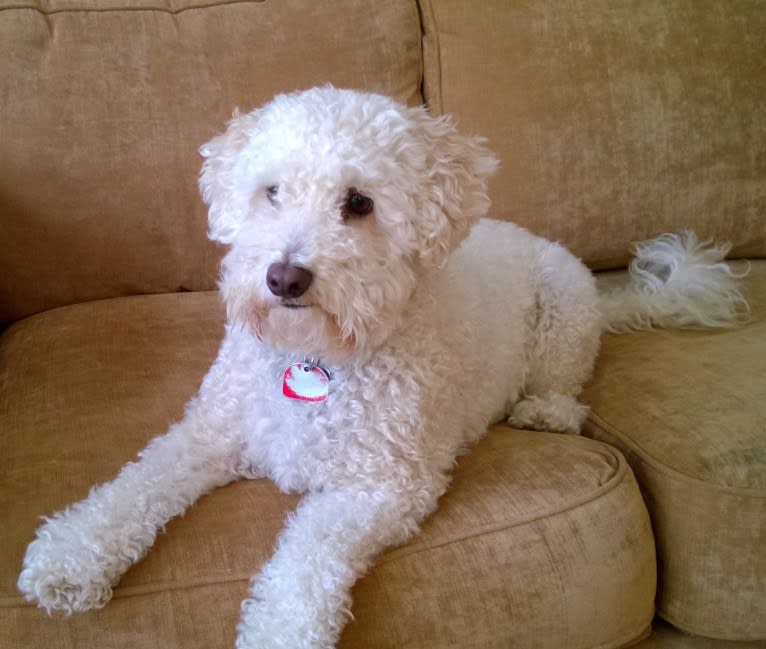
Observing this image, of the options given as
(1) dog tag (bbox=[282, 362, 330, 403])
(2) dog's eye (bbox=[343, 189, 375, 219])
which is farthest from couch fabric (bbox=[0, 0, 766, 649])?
(2) dog's eye (bbox=[343, 189, 375, 219])

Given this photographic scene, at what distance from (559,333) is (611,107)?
0.78 m

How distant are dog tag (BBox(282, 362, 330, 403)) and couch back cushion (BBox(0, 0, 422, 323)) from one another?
784 millimetres

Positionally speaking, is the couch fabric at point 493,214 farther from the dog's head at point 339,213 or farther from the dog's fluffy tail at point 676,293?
the dog's head at point 339,213

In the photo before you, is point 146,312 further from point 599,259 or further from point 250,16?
point 599,259

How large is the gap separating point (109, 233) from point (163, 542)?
3.37 ft

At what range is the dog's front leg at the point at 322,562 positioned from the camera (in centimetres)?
108

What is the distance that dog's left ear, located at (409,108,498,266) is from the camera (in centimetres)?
126

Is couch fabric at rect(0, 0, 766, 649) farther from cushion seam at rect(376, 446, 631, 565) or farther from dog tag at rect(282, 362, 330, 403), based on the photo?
dog tag at rect(282, 362, 330, 403)

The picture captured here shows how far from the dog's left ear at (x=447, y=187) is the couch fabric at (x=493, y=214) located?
0.46 metres

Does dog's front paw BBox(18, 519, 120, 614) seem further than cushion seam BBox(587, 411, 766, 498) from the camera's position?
No

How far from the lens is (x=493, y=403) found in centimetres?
166

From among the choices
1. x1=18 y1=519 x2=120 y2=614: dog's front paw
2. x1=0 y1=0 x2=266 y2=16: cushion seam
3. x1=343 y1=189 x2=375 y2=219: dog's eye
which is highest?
x1=0 y1=0 x2=266 y2=16: cushion seam

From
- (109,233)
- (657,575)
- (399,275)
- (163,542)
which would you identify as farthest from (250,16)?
(657,575)

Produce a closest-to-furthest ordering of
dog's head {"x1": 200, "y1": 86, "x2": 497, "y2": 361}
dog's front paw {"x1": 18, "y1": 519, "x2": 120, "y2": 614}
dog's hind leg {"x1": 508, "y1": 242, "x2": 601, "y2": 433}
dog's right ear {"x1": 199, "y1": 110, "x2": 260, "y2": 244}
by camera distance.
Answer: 1. dog's front paw {"x1": 18, "y1": 519, "x2": 120, "y2": 614}
2. dog's head {"x1": 200, "y1": 86, "x2": 497, "y2": 361}
3. dog's right ear {"x1": 199, "y1": 110, "x2": 260, "y2": 244}
4. dog's hind leg {"x1": 508, "y1": 242, "x2": 601, "y2": 433}
